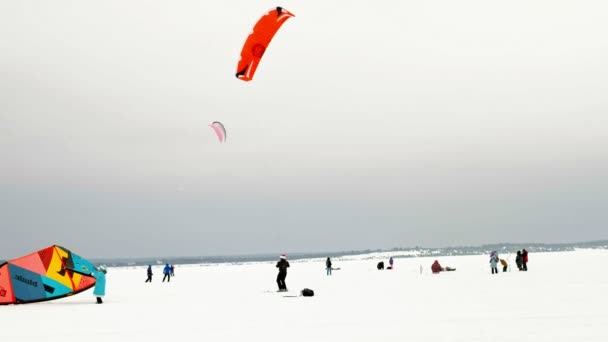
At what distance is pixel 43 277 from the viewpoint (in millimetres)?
16000

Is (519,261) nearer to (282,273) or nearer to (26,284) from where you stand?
(282,273)

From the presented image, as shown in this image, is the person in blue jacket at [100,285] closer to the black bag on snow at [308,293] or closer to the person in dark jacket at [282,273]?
the person in dark jacket at [282,273]

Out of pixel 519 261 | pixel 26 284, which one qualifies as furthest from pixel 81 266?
pixel 519 261

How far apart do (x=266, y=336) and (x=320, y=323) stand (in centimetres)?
158

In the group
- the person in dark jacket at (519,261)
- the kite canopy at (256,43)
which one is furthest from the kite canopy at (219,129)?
the person in dark jacket at (519,261)

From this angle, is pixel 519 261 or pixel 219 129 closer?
pixel 219 129

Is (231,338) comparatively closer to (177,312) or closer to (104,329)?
(104,329)

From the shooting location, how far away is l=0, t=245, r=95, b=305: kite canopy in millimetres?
15664

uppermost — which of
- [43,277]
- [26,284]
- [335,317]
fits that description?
[43,277]

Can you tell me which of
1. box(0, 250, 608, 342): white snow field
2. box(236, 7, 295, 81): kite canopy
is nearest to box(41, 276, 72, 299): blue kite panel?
box(0, 250, 608, 342): white snow field

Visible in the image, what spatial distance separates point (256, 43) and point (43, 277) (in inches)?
349

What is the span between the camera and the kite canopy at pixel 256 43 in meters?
14.4

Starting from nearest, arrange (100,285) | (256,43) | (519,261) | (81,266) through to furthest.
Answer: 1. (256,43)
2. (100,285)
3. (81,266)
4. (519,261)

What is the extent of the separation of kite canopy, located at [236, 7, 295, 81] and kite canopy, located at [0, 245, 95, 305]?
7.46 meters
